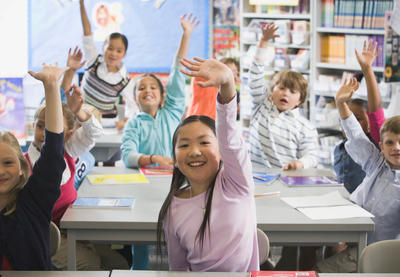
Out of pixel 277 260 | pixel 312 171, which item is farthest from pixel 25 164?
pixel 277 260

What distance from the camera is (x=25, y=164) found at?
201 centimetres

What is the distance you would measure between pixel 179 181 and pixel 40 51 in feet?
17.4

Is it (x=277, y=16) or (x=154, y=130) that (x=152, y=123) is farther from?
(x=277, y=16)

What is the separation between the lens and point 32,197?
193 centimetres

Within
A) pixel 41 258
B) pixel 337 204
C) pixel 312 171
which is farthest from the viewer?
pixel 312 171

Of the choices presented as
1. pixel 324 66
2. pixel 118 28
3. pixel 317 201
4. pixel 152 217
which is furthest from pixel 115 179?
pixel 118 28

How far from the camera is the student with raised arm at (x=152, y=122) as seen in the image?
10.3ft

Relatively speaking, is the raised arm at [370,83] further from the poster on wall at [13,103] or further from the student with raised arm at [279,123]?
the poster on wall at [13,103]

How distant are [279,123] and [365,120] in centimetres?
49

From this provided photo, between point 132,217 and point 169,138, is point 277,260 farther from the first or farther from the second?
point 132,217

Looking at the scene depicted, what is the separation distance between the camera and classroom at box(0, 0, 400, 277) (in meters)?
1.82

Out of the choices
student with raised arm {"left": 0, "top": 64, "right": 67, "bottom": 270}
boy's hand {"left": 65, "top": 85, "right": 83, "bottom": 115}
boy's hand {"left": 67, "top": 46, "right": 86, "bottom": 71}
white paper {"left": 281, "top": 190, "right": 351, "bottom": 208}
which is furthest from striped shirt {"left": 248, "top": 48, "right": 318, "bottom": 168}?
student with raised arm {"left": 0, "top": 64, "right": 67, "bottom": 270}

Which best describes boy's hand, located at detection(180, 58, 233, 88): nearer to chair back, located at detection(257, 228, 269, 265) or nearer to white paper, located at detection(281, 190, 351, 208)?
chair back, located at detection(257, 228, 269, 265)

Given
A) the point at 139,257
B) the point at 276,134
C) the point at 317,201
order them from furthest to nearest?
1. the point at 276,134
2. the point at 139,257
3. the point at 317,201
